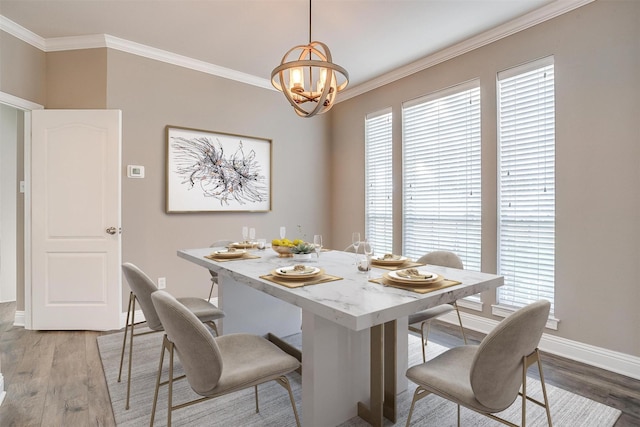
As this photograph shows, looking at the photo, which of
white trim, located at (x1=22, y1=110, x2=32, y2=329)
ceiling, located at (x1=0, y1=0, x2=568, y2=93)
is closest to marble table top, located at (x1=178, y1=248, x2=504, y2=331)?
ceiling, located at (x1=0, y1=0, x2=568, y2=93)

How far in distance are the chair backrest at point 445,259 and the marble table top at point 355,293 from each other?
1.47 ft

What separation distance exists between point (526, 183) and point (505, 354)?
2185 millimetres

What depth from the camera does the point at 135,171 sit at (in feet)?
11.3

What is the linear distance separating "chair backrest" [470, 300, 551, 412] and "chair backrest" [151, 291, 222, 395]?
959 millimetres

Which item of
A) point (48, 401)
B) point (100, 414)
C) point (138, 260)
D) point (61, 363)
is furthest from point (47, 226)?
point (100, 414)

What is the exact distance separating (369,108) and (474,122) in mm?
1478

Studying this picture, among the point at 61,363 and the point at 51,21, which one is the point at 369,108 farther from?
the point at 61,363

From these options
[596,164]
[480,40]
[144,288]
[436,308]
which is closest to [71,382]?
[144,288]

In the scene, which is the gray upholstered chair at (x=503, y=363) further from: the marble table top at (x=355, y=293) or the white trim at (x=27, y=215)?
the white trim at (x=27, y=215)

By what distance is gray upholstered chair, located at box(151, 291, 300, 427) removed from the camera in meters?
1.27

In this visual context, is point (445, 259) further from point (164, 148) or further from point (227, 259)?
point (164, 148)

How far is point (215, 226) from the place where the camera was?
3967 mm

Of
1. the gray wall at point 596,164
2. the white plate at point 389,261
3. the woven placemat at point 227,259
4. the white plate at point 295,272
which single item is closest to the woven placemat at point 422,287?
the white plate at point 295,272

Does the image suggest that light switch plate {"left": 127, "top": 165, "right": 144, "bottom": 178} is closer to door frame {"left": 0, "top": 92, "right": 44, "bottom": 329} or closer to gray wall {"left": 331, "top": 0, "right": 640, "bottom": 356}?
door frame {"left": 0, "top": 92, "right": 44, "bottom": 329}
